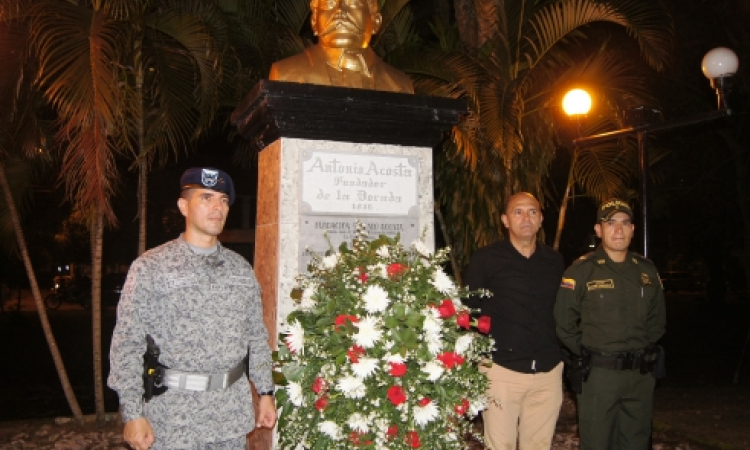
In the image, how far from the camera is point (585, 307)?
412cm

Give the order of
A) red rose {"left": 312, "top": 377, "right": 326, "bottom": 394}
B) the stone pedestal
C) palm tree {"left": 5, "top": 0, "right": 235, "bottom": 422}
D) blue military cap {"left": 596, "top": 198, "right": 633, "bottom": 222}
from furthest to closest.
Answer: palm tree {"left": 5, "top": 0, "right": 235, "bottom": 422}
blue military cap {"left": 596, "top": 198, "right": 633, "bottom": 222}
the stone pedestal
red rose {"left": 312, "top": 377, "right": 326, "bottom": 394}

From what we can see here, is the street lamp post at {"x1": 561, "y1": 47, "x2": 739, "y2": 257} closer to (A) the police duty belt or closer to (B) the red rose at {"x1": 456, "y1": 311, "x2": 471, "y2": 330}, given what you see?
(B) the red rose at {"x1": 456, "y1": 311, "x2": 471, "y2": 330}

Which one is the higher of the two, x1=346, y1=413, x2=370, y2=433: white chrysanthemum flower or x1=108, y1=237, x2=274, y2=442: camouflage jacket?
x1=108, y1=237, x2=274, y2=442: camouflage jacket

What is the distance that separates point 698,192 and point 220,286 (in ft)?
51.1

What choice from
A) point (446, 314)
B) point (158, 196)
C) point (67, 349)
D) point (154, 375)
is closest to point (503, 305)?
point (446, 314)

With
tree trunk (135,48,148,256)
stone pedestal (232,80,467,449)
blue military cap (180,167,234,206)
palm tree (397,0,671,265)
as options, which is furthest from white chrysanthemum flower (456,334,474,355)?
tree trunk (135,48,148,256)

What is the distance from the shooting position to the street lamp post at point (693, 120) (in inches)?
222

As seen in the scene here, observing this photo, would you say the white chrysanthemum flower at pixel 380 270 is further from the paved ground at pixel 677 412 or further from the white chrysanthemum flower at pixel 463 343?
the paved ground at pixel 677 412

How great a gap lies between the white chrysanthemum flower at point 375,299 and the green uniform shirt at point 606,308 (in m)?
1.67

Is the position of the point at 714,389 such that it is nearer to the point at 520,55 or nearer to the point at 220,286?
the point at 520,55

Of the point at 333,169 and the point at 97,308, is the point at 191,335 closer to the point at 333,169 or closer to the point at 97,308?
the point at 333,169

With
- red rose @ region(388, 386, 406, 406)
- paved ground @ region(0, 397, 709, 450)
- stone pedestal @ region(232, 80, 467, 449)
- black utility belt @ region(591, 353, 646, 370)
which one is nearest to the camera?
red rose @ region(388, 386, 406, 406)

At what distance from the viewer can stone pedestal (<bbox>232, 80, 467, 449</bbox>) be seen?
146 inches

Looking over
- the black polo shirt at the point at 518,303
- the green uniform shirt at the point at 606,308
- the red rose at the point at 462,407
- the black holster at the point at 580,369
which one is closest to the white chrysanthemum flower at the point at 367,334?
the red rose at the point at 462,407
